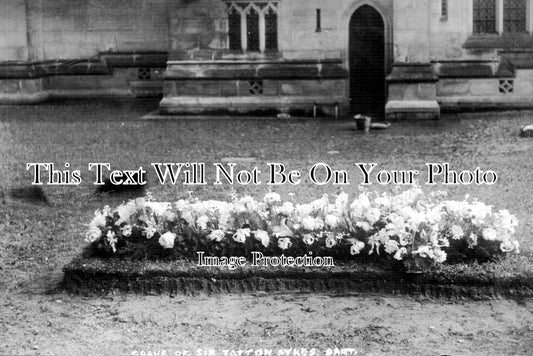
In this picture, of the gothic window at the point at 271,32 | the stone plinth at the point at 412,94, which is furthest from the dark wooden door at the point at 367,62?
the gothic window at the point at 271,32

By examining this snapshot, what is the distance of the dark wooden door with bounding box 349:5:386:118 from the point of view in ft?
60.0

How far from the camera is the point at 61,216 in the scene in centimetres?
1029

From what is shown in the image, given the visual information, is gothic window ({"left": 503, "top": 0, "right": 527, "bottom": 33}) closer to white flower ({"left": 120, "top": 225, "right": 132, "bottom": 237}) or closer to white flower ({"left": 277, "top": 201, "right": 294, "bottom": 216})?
white flower ({"left": 277, "top": 201, "right": 294, "bottom": 216})

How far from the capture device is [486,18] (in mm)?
19172

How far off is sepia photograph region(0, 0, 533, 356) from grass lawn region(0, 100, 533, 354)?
0.05 m

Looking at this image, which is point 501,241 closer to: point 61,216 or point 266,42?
point 61,216

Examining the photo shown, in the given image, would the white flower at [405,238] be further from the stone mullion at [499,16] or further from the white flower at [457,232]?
the stone mullion at [499,16]

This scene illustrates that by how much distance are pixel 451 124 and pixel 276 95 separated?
12.8 feet

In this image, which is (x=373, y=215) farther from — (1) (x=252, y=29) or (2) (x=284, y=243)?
(1) (x=252, y=29)

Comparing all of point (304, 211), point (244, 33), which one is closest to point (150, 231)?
point (304, 211)

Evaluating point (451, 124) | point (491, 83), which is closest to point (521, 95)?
point (491, 83)

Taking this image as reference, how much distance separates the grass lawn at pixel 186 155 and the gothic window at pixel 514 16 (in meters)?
2.28

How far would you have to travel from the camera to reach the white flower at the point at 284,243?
25.9 ft

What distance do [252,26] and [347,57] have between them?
2221 millimetres
